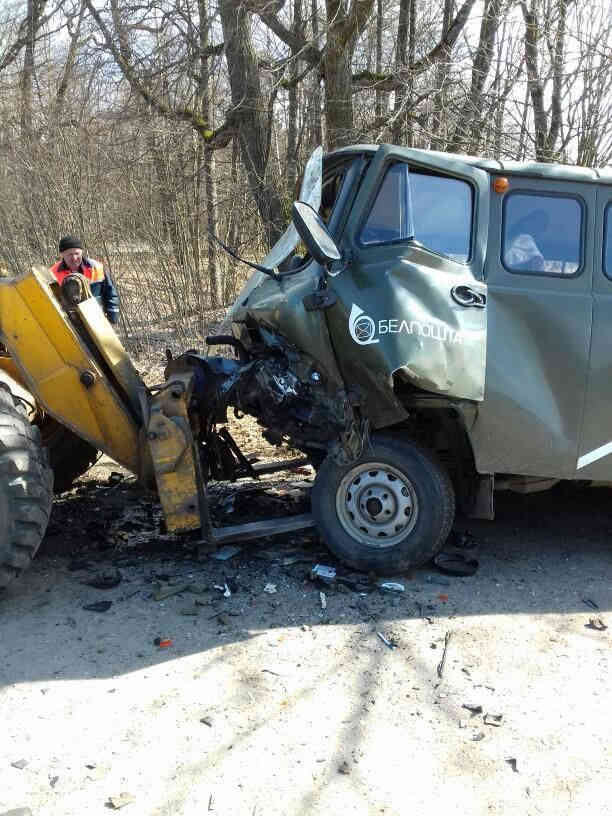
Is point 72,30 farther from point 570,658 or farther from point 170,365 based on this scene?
point 570,658

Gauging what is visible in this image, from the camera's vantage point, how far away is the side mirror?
12.8ft

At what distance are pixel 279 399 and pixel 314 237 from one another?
0.95 m

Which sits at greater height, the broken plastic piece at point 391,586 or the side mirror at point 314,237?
the side mirror at point 314,237

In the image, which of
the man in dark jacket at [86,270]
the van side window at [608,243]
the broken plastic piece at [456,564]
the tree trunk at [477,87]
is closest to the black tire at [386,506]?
the broken plastic piece at [456,564]

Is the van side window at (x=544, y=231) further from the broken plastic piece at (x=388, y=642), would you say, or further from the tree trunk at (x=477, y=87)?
the tree trunk at (x=477, y=87)

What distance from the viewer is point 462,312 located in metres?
4.19

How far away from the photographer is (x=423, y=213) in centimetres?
431

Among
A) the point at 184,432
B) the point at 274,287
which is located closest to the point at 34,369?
the point at 184,432

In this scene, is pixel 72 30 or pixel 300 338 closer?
pixel 300 338

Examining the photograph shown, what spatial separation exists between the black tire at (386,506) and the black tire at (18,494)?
1.55 m

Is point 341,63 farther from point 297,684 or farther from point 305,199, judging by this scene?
point 297,684

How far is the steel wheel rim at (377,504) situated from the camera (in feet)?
14.4

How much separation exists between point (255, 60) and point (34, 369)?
828 centimetres

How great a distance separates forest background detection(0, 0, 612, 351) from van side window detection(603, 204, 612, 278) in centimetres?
583
